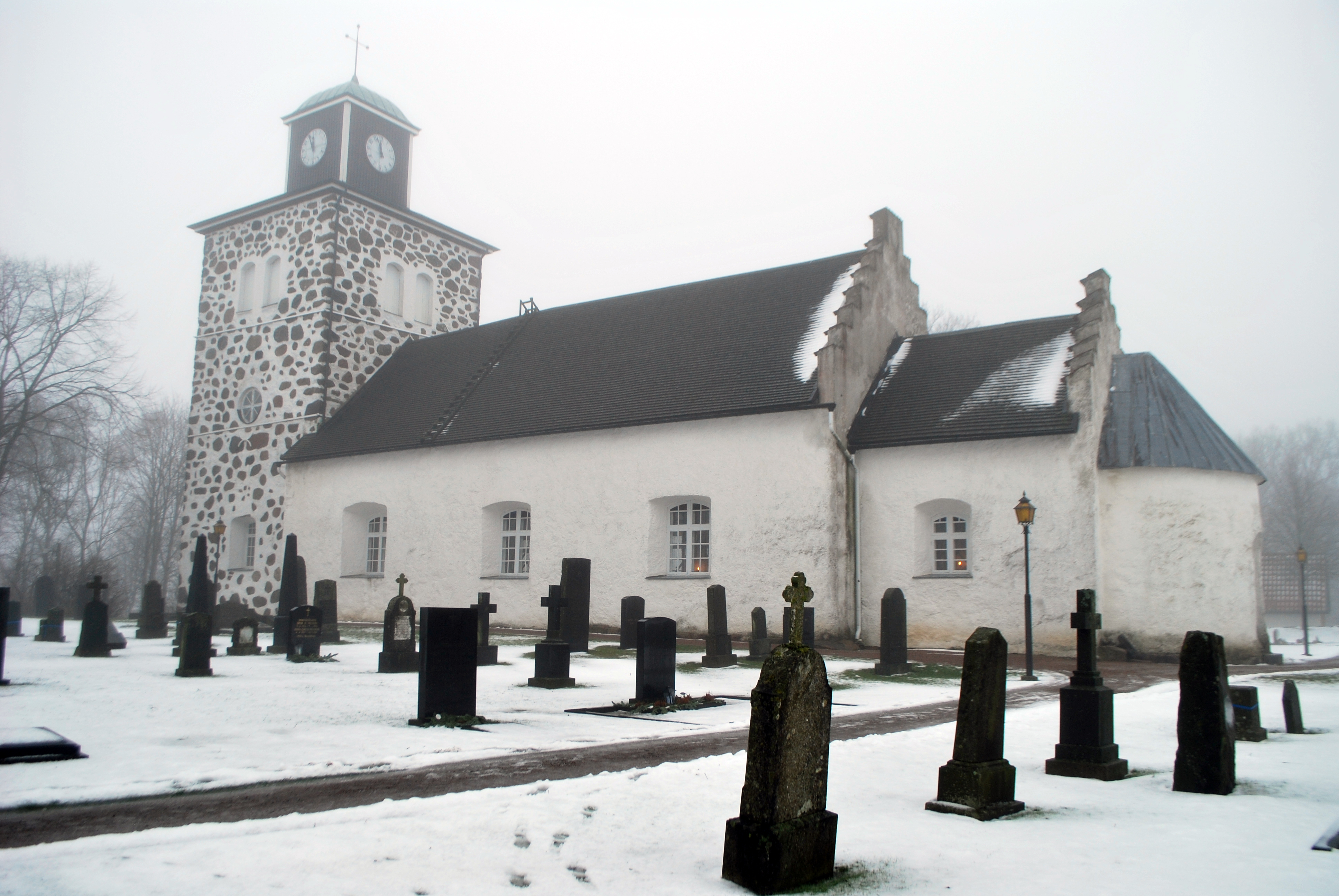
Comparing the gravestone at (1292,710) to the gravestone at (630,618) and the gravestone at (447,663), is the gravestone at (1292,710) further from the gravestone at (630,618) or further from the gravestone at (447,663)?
the gravestone at (630,618)

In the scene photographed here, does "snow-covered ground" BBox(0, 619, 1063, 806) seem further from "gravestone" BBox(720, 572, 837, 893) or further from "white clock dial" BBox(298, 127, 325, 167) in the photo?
"white clock dial" BBox(298, 127, 325, 167)

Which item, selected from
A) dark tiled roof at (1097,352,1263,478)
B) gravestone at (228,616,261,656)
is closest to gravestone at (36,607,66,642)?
gravestone at (228,616,261,656)

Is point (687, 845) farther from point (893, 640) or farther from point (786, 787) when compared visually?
point (893, 640)

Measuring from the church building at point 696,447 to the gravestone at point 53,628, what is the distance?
24.1 ft

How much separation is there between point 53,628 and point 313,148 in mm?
16768

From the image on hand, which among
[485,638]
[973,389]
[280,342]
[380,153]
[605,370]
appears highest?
[380,153]

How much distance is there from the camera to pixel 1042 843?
4.67m

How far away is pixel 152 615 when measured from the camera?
1894 centimetres

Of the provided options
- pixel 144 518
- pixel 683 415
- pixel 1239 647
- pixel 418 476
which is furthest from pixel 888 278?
pixel 144 518

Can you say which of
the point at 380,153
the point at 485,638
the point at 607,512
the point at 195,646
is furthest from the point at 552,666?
the point at 380,153

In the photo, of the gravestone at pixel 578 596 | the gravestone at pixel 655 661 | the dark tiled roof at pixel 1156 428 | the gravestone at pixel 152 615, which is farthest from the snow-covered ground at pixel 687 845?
the gravestone at pixel 152 615

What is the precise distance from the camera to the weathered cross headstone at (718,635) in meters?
14.3

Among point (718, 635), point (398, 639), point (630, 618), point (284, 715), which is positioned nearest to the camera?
point (284, 715)

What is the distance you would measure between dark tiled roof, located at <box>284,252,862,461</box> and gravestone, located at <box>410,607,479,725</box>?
1069 centimetres
